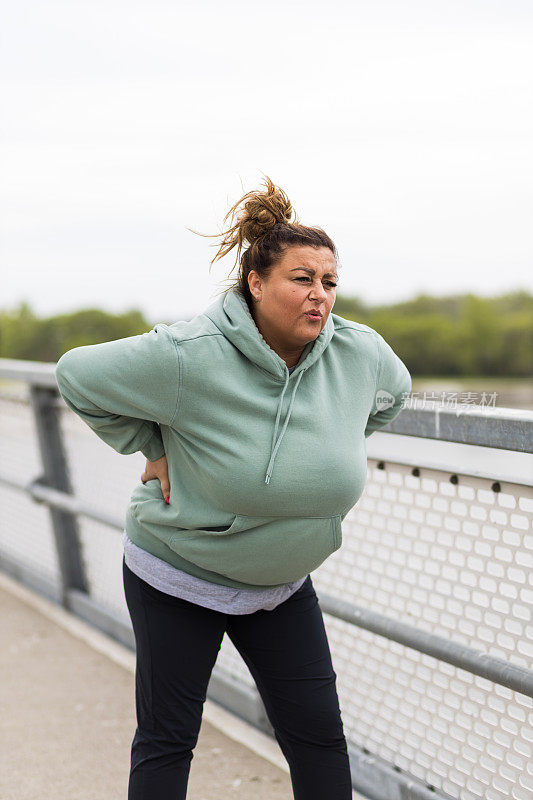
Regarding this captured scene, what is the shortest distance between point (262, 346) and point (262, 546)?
455mm

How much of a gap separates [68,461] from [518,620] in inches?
110

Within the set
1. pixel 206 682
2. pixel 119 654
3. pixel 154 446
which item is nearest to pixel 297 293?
→ pixel 154 446

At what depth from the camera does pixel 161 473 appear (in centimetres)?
221

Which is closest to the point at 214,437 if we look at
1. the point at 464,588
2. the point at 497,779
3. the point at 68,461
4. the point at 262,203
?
the point at 262,203

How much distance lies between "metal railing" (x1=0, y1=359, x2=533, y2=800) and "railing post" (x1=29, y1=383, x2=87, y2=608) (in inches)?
67.3

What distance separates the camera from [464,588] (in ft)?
8.23

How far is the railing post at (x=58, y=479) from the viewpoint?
4531 mm

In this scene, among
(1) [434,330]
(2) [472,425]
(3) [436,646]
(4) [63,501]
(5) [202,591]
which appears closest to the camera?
(5) [202,591]

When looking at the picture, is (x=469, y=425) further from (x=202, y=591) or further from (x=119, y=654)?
(x=119, y=654)

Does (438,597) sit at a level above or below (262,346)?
below

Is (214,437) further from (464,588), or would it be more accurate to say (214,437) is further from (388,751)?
(388,751)

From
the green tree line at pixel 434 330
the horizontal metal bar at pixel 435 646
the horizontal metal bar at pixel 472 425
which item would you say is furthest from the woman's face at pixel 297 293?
the green tree line at pixel 434 330

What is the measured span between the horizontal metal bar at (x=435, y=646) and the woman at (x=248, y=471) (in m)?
0.37

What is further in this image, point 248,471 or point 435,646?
point 435,646
